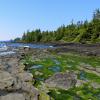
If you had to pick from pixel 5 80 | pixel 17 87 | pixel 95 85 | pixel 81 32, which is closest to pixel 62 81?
pixel 95 85

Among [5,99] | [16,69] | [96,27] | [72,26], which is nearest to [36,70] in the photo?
[16,69]

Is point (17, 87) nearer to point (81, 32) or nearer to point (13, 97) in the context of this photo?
point (13, 97)

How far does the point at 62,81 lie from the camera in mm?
26000

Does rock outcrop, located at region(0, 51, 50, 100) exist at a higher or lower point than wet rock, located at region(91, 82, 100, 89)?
higher

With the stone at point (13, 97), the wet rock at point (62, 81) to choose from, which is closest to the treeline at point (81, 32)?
the wet rock at point (62, 81)

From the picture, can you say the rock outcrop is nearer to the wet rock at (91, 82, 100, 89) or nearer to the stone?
the stone

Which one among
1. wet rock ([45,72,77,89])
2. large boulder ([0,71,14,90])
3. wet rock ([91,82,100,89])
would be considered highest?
large boulder ([0,71,14,90])

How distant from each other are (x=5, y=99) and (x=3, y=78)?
5.35 m

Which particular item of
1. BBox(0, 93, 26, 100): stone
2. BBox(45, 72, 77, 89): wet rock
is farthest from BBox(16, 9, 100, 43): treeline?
BBox(0, 93, 26, 100): stone

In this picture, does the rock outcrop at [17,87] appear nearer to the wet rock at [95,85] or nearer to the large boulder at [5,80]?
the large boulder at [5,80]

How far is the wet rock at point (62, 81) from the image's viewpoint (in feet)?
83.4

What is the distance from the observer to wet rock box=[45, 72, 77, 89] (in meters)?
25.4

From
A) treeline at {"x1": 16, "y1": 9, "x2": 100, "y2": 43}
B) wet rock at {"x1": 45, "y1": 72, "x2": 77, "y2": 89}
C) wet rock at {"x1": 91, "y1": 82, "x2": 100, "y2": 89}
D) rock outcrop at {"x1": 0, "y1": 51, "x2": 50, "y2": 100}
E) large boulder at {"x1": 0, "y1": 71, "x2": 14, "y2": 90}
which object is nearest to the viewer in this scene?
rock outcrop at {"x1": 0, "y1": 51, "x2": 50, "y2": 100}

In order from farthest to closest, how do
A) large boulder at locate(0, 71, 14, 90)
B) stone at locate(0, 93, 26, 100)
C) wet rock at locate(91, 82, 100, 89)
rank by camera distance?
wet rock at locate(91, 82, 100, 89) < large boulder at locate(0, 71, 14, 90) < stone at locate(0, 93, 26, 100)
